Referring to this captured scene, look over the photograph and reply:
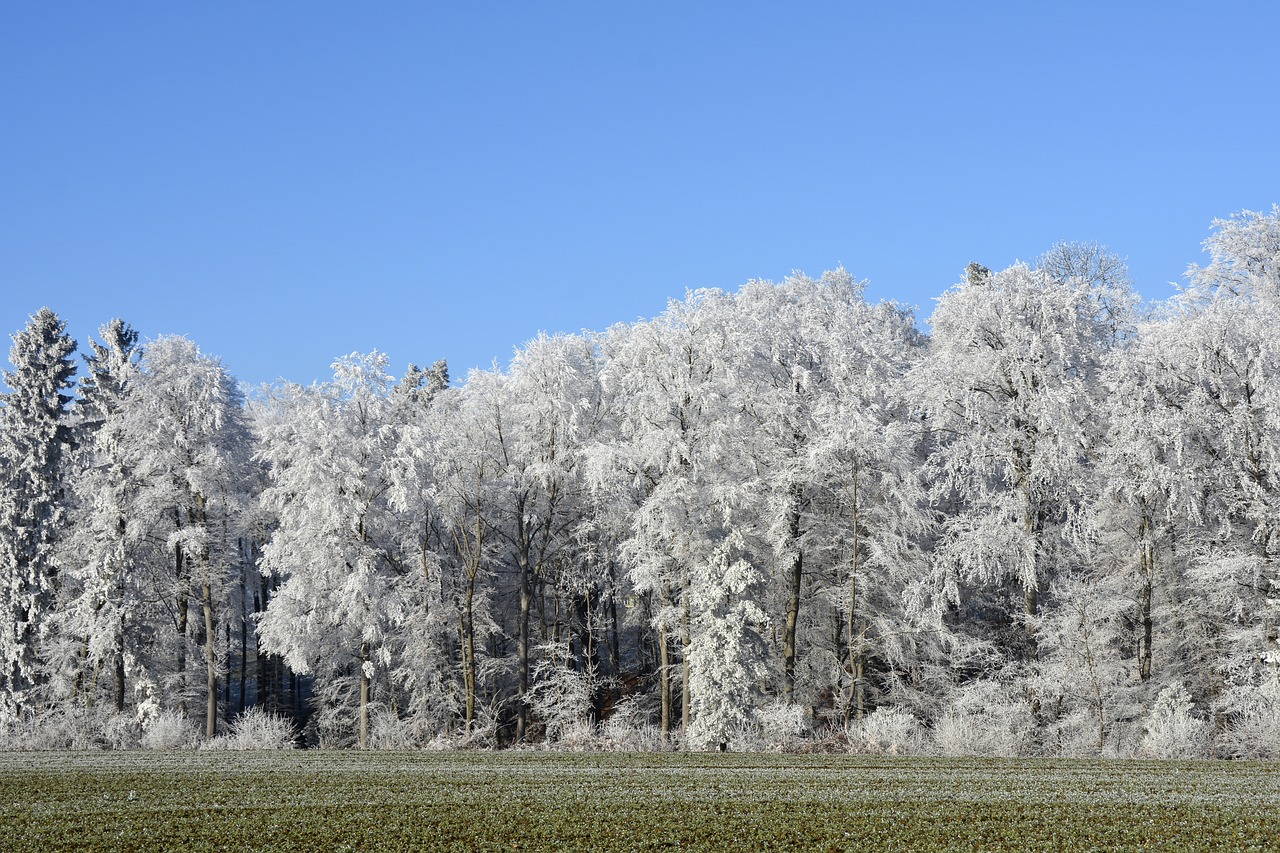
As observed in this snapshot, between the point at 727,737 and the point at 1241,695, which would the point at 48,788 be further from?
the point at 1241,695

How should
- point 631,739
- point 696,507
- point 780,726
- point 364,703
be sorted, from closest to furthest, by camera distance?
point 780,726 → point 631,739 → point 696,507 → point 364,703

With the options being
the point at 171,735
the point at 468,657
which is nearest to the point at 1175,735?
the point at 468,657

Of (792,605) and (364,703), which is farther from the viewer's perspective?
(364,703)

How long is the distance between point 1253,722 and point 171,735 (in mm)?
30378

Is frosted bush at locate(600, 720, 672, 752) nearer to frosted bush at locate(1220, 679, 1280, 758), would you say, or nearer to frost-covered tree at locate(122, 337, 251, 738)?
frost-covered tree at locate(122, 337, 251, 738)

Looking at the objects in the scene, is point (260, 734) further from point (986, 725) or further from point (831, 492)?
point (986, 725)

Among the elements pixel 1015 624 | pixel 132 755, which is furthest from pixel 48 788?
pixel 1015 624

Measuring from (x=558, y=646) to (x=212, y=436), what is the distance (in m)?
13.8

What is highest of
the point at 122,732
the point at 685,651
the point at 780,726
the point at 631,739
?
the point at 685,651

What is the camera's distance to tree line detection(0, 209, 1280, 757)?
101 ft

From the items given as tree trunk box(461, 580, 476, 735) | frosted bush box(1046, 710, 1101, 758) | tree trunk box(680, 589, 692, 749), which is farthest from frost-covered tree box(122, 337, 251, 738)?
frosted bush box(1046, 710, 1101, 758)

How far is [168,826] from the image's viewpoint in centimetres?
1341

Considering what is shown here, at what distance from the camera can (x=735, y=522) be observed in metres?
33.5

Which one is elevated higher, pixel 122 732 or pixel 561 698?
pixel 561 698
